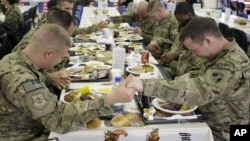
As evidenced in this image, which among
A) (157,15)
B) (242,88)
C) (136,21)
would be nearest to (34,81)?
(242,88)

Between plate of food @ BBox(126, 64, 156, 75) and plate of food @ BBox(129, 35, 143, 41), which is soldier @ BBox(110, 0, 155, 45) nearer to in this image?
plate of food @ BBox(129, 35, 143, 41)

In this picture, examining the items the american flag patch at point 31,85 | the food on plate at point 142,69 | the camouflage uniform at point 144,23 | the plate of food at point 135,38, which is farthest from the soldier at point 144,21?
the american flag patch at point 31,85

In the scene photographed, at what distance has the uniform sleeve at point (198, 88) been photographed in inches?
65.8

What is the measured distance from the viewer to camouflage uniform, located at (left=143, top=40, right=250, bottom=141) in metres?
1.67

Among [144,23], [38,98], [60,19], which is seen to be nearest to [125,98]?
[38,98]

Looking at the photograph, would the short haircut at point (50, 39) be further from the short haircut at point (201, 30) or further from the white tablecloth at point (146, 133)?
the short haircut at point (201, 30)

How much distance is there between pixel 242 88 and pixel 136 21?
3384 millimetres

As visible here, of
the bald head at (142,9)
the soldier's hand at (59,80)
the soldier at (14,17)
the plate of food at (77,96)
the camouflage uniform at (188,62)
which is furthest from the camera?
the soldier at (14,17)

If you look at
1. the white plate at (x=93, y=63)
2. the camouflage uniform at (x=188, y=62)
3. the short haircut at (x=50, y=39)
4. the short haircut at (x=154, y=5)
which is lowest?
the camouflage uniform at (x=188, y=62)

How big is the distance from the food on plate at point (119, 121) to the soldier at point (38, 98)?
60 mm

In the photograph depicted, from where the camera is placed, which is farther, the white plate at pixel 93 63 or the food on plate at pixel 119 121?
the white plate at pixel 93 63

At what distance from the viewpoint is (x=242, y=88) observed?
1756 millimetres

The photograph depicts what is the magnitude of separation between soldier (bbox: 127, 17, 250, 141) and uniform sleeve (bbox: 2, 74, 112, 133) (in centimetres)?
23

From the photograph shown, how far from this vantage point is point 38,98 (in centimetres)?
146
